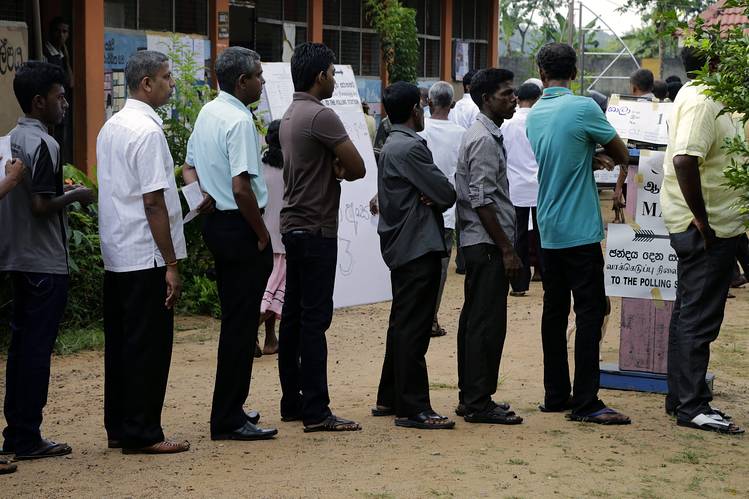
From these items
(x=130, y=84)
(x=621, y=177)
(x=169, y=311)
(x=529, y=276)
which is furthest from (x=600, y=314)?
(x=529, y=276)

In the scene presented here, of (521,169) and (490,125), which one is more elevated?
(490,125)

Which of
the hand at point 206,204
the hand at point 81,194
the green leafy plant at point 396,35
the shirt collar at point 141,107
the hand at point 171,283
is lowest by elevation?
the hand at point 171,283

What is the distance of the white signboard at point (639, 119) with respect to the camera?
11352 millimetres

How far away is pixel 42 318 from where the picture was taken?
5.62 metres

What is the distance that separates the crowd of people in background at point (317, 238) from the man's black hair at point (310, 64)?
0.03 feet

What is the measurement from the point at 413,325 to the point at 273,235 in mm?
2381

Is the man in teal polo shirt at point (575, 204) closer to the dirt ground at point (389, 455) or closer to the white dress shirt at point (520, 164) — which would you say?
the dirt ground at point (389, 455)

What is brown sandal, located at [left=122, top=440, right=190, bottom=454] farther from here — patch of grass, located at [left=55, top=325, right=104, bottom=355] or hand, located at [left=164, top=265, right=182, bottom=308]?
patch of grass, located at [left=55, top=325, right=104, bottom=355]

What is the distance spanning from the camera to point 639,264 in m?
7.35

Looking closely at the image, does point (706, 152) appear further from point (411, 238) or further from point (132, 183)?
point (132, 183)

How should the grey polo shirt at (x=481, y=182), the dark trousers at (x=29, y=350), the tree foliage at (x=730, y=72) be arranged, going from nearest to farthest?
the tree foliage at (x=730, y=72) < the dark trousers at (x=29, y=350) < the grey polo shirt at (x=481, y=182)

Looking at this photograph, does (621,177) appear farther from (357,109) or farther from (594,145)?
(594,145)

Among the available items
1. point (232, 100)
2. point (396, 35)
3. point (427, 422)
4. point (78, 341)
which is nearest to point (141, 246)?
point (232, 100)

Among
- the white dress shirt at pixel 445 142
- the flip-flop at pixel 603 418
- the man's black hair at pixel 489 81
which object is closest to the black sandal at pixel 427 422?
the flip-flop at pixel 603 418
